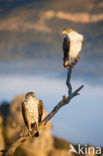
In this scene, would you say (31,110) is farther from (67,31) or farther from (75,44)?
(67,31)

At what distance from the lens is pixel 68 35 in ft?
56.1

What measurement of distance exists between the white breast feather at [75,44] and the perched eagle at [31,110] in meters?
1.85

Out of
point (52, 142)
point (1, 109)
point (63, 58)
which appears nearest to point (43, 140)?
point (52, 142)

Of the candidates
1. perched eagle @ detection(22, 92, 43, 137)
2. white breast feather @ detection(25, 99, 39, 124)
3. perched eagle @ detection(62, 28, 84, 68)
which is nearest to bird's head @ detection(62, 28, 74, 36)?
perched eagle @ detection(62, 28, 84, 68)

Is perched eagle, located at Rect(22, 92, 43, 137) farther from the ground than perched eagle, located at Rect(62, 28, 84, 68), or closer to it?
closer to it

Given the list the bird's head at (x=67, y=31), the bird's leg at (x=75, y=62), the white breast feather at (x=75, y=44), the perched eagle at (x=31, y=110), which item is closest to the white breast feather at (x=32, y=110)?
the perched eagle at (x=31, y=110)

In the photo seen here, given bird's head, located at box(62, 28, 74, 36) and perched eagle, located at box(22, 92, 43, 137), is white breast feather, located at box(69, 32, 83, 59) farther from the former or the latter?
perched eagle, located at box(22, 92, 43, 137)

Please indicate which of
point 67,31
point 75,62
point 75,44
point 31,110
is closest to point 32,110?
A: point 31,110

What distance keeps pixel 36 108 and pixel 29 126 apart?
0.62 metres

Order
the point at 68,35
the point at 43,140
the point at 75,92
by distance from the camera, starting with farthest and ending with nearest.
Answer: the point at 43,140 → the point at 68,35 → the point at 75,92

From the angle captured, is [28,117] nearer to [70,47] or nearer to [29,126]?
[29,126]

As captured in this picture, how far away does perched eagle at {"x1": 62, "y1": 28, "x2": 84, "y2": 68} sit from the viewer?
56.1ft

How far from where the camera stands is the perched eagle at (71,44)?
17.1m

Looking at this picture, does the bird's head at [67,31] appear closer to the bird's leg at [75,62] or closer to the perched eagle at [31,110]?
the bird's leg at [75,62]
